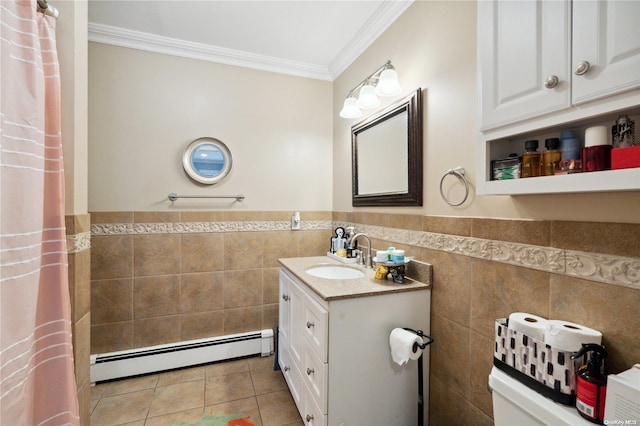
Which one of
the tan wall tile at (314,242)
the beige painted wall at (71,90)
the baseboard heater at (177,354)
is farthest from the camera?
the tan wall tile at (314,242)

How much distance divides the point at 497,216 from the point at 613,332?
0.50 meters

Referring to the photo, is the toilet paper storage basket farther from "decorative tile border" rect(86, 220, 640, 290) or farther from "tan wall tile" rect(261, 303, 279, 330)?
"tan wall tile" rect(261, 303, 279, 330)

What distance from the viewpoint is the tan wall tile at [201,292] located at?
2.30 meters

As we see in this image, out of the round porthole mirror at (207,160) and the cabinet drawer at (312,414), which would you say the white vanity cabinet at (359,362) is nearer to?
the cabinet drawer at (312,414)

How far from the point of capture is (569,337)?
803 mm

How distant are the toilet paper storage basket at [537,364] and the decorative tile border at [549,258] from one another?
0.84ft

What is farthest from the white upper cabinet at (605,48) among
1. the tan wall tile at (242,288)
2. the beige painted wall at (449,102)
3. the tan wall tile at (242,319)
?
the tan wall tile at (242,319)

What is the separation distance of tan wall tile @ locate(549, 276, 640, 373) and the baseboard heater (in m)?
2.12

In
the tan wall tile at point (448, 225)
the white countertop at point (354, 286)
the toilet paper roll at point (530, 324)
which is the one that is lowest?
the white countertop at point (354, 286)

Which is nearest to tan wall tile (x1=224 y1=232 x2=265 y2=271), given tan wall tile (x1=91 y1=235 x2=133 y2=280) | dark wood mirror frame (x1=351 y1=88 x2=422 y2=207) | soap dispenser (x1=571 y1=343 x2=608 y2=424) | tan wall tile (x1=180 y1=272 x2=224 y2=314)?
tan wall tile (x1=180 y1=272 x2=224 y2=314)

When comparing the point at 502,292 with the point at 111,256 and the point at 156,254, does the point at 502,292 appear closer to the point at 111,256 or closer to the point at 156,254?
the point at 156,254

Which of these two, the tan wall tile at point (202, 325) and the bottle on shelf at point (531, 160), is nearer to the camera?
the bottle on shelf at point (531, 160)

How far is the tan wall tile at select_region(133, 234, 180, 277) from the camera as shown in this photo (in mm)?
2184

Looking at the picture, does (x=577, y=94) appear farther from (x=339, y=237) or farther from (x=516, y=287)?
(x=339, y=237)
